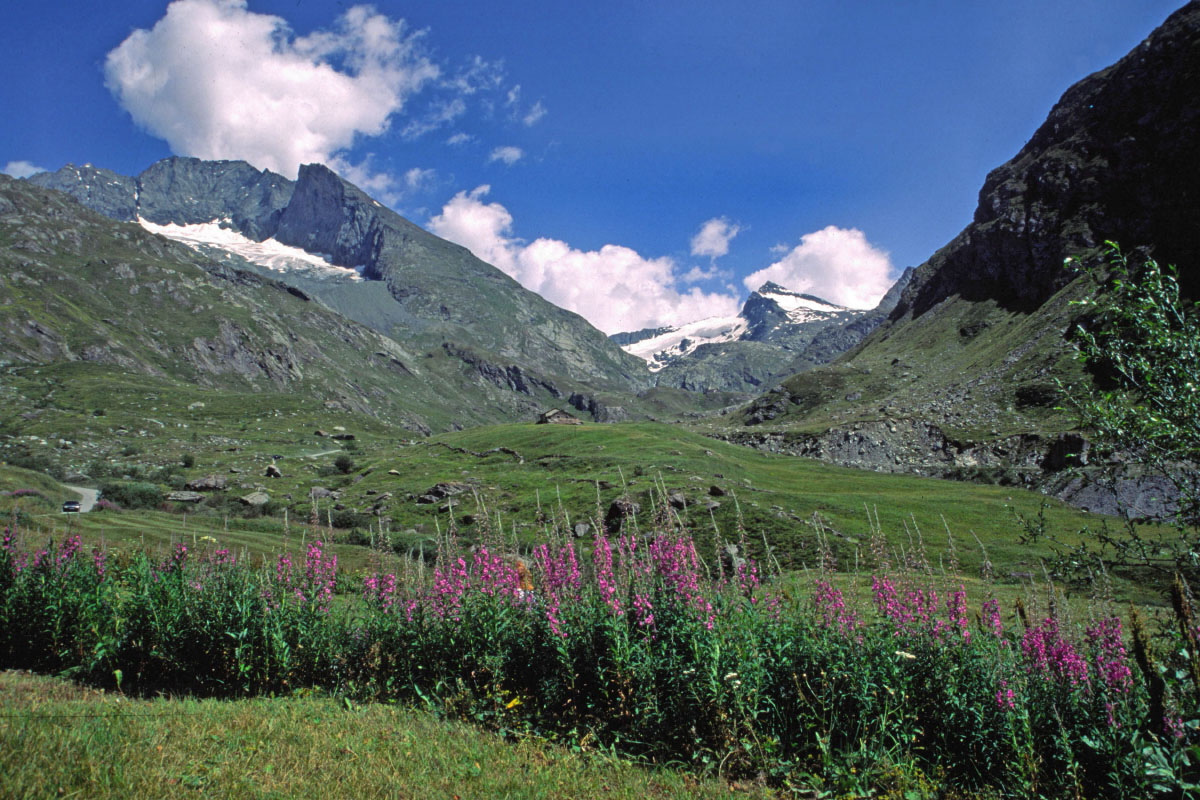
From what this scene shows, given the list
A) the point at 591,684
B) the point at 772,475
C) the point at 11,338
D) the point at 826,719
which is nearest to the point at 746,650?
the point at 826,719

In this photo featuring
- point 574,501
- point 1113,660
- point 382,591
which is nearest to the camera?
point 1113,660

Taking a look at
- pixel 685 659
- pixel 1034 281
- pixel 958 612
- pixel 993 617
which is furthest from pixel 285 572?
pixel 1034 281

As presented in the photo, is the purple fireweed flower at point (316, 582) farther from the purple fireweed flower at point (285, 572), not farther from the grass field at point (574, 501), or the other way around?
the grass field at point (574, 501)

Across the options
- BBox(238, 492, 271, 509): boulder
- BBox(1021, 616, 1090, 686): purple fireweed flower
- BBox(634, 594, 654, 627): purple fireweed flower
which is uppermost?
BBox(634, 594, 654, 627): purple fireweed flower

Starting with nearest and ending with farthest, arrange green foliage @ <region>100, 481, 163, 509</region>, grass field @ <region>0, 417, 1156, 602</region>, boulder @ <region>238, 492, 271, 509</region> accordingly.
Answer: grass field @ <region>0, 417, 1156, 602</region> → green foliage @ <region>100, 481, 163, 509</region> → boulder @ <region>238, 492, 271, 509</region>

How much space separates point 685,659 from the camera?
929cm

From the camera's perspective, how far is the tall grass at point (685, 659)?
779 cm

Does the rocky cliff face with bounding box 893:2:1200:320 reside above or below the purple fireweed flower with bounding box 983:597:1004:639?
above

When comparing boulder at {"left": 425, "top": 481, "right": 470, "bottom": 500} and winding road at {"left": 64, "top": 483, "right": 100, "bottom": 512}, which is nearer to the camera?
winding road at {"left": 64, "top": 483, "right": 100, "bottom": 512}

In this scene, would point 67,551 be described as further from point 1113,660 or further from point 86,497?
point 86,497

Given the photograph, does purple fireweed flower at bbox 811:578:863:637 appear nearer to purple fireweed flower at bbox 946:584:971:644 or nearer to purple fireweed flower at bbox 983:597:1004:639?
purple fireweed flower at bbox 946:584:971:644

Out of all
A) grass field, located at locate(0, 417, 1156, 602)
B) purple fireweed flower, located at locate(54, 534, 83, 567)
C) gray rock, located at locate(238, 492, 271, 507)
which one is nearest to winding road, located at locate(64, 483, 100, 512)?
grass field, located at locate(0, 417, 1156, 602)

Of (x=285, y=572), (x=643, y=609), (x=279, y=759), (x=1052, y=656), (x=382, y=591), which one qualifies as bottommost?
(x=279, y=759)

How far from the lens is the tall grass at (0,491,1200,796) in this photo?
7.79m
